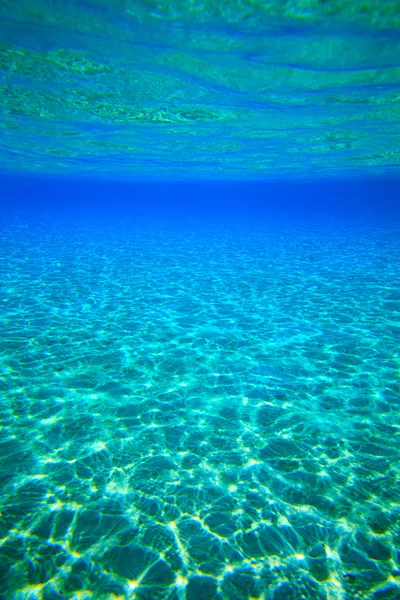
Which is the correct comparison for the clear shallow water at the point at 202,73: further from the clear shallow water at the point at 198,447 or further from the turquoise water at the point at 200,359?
Result: the clear shallow water at the point at 198,447

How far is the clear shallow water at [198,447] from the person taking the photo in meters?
3.42

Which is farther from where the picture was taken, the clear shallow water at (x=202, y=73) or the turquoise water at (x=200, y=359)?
the clear shallow water at (x=202, y=73)

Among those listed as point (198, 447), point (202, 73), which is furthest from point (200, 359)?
point (202, 73)

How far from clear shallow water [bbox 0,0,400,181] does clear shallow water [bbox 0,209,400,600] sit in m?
8.42

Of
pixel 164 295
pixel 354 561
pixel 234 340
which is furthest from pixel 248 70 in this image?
pixel 354 561

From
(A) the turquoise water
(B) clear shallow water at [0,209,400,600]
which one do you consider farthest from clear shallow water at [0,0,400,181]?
(B) clear shallow water at [0,209,400,600]

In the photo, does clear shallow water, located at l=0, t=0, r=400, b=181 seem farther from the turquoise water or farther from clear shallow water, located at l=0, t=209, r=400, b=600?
clear shallow water, located at l=0, t=209, r=400, b=600

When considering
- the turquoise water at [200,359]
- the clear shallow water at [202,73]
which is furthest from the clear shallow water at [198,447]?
the clear shallow water at [202,73]

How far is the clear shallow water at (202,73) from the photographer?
29.0 feet

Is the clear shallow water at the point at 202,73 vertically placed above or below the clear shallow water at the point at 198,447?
above

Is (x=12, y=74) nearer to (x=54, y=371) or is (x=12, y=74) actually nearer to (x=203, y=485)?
(x=54, y=371)

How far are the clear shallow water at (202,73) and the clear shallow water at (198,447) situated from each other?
27.6 ft

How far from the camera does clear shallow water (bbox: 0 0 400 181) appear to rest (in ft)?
29.0

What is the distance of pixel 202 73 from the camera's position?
491 inches
